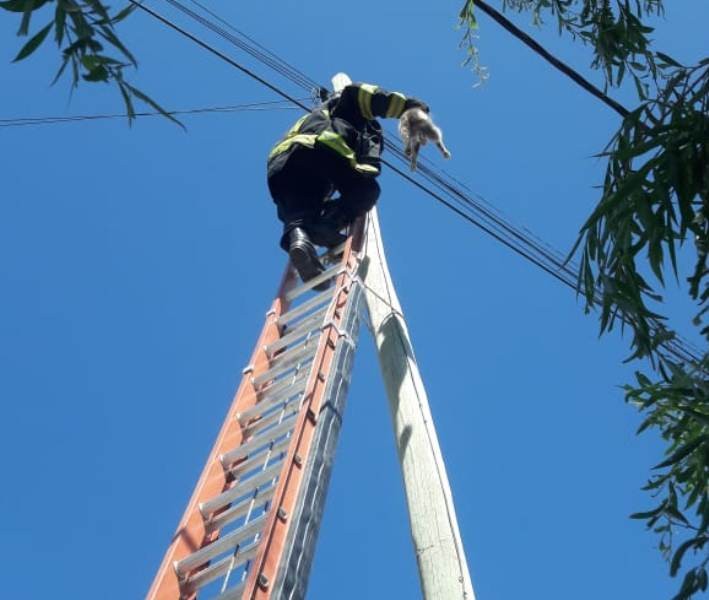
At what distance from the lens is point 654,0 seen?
4.32m

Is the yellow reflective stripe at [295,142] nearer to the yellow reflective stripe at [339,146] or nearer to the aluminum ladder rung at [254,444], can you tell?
the yellow reflective stripe at [339,146]

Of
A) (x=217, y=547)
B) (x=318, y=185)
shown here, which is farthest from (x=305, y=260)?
(x=217, y=547)

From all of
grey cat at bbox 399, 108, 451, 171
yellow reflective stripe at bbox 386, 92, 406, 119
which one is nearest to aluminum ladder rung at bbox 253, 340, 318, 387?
grey cat at bbox 399, 108, 451, 171

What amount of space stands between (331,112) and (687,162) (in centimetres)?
351

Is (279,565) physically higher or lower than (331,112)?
lower

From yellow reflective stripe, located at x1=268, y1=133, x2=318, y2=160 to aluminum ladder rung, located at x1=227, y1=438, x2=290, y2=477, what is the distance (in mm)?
2100

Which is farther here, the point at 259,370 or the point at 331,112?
the point at 331,112

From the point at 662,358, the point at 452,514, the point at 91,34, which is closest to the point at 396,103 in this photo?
the point at 452,514

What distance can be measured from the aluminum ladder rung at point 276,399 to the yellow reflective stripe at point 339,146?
1.67 metres

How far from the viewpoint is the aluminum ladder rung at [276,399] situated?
14.3ft

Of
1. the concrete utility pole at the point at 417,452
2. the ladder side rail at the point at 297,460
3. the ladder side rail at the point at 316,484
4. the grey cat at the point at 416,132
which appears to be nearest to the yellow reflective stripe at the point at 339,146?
the grey cat at the point at 416,132

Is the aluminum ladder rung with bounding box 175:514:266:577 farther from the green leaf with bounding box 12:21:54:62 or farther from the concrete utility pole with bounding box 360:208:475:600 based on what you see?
the green leaf with bounding box 12:21:54:62

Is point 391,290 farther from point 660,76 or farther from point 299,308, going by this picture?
point 660,76

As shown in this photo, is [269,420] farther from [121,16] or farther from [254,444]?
[121,16]
